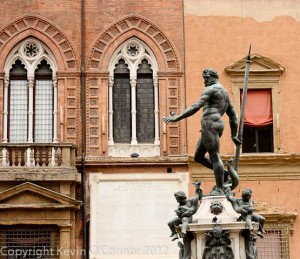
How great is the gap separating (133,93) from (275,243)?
22.0 feet

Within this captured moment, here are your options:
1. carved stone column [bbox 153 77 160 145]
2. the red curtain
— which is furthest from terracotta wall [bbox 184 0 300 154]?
carved stone column [bbox 153 77 160 145]

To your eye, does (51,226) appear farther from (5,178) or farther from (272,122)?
(272,122)

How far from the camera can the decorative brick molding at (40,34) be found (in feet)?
101

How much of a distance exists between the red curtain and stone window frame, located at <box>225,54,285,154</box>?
0.18 metres

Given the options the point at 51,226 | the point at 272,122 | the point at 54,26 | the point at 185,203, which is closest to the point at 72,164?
the point at 51,226

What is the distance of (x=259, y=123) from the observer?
30.6 meters

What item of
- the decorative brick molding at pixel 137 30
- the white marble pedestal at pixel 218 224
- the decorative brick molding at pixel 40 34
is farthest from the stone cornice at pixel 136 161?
the white marble pedestal at pixel 218 224

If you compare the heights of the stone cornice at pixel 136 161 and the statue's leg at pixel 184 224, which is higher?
the stone cornice at pixel 136 161

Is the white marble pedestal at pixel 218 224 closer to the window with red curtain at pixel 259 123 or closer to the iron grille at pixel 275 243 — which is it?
the iron grille at pixel 275 243

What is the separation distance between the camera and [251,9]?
1228 inches

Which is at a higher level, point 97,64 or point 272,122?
point 97,64

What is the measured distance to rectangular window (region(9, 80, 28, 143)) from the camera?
30344mm

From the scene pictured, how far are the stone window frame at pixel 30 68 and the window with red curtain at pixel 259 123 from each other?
632 cm

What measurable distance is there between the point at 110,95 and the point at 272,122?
213 inches
